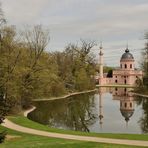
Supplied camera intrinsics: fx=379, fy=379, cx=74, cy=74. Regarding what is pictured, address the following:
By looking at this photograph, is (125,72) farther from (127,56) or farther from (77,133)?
(77,133)

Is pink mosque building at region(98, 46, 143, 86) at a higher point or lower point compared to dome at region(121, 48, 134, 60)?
lower

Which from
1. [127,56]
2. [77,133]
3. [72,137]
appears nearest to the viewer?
[72,137]

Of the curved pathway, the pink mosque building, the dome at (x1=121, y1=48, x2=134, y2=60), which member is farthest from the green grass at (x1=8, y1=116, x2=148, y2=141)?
the dome at (x1=121, y1=48, x2=134, y2=60)

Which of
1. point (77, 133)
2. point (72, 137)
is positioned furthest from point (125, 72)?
point (72, 137)

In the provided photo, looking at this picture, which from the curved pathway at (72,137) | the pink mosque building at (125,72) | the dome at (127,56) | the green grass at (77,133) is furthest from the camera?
the dome at (127,56)

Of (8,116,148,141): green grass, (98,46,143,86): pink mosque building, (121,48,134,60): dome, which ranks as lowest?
(8,116,148,141): green grass

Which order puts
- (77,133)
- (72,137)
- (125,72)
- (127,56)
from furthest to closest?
1. (127,56)
2. (125,72)
3. (77,133)
4. (72,137)

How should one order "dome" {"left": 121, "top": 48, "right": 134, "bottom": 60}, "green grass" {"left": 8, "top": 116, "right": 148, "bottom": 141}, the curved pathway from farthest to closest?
"dome" {"left": 121, "top": 48, "right": 134, "bottom": 60}, "green grass" {"left": 8, "top": 116, "right": 148, "bottom": 141}, the curved pathway

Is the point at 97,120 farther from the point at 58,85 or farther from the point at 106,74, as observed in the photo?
the point at 106,74

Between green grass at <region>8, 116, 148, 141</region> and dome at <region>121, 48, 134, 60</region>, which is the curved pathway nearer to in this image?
green grass at <region>8, 116, 148, 141</region>

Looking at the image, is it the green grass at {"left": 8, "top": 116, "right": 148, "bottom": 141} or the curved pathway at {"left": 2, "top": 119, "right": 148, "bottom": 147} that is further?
the green grass at {"left": 8, "top": 116, "right": 148, "bottom": 141}

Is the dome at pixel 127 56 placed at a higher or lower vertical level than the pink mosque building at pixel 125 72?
higher

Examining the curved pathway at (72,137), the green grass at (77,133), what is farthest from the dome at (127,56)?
the curved pathway at (72,137)

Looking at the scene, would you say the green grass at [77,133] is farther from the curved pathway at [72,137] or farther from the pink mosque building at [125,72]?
the pink mosque building at [125,72]
